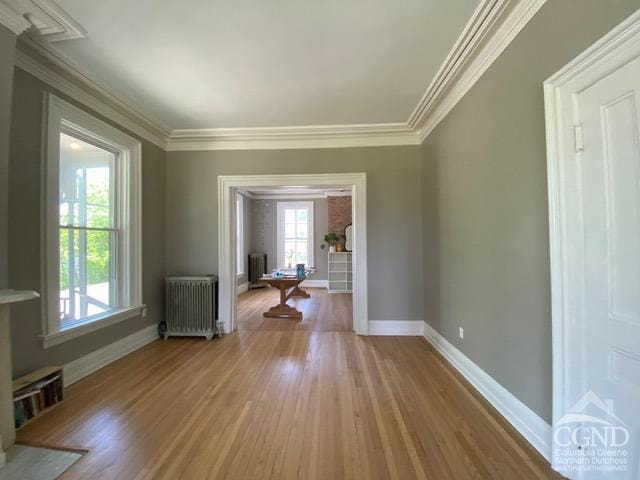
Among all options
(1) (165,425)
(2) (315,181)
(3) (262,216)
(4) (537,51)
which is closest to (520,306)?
(4) (537,51)

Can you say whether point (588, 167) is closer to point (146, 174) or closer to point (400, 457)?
point (400, 457)

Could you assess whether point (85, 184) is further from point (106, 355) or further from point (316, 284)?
point (316, 284)

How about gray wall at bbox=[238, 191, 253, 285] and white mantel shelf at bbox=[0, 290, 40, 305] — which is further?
gray wall at bbox=[238, 191, 253, 285]

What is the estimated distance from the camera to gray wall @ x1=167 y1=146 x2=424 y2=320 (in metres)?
3.79

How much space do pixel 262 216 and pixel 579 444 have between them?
7.64m

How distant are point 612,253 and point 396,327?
278 centimetres

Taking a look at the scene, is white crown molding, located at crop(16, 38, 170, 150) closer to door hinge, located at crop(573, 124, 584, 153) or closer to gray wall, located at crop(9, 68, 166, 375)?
gray wall, located at crop(9, 68, 166, 375)

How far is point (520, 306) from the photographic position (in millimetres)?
1824

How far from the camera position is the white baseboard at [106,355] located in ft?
8.34

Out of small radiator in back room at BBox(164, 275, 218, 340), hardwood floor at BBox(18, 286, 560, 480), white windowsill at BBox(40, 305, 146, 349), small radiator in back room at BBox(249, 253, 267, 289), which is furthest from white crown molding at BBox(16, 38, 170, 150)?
small radiator in back room at BBox(249, 253, 267, 289)

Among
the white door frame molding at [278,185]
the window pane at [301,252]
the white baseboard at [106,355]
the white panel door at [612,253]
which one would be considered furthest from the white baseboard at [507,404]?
the window pane at [301,252]

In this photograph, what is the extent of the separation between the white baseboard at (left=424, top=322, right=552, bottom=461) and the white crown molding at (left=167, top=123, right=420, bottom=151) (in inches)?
101

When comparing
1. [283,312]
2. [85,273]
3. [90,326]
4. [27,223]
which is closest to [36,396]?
[90,326]

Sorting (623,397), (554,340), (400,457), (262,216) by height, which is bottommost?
(400,457)
